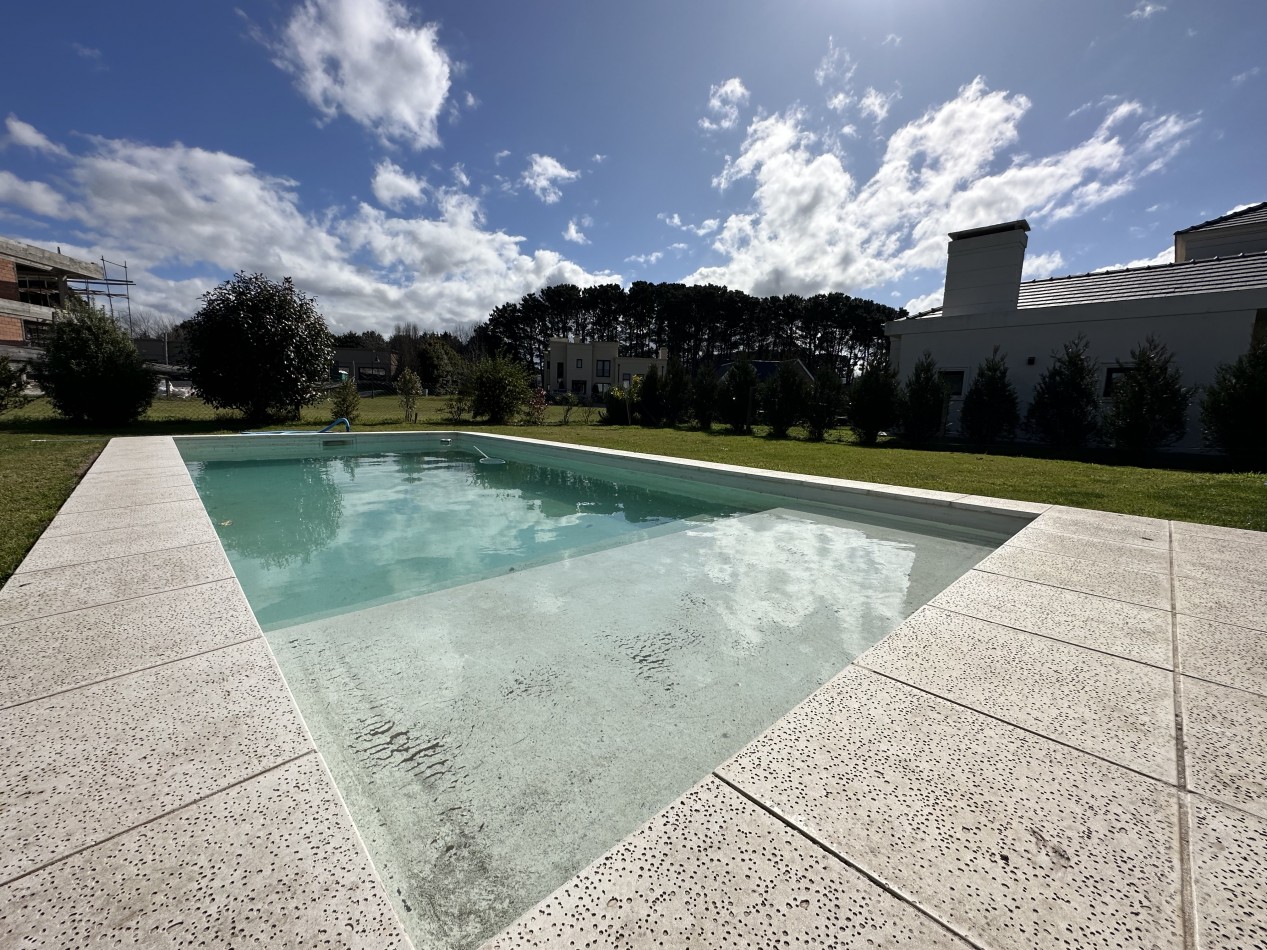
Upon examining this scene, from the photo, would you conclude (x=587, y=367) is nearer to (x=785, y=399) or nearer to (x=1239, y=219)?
(x=785, y=399)

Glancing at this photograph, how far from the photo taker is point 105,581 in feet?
8.79

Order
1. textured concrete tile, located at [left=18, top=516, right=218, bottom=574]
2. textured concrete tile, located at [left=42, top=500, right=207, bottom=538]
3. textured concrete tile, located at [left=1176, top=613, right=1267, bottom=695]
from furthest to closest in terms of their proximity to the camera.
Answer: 1. textured concrete tile, located at [left=42, top=500, right=207, bottom=538]
2. textured concrete tile, located at [left=18, top=516, right=218, bottom=574]
3. textured concrete tile, located at [left=1176, top=613, right=1267, bottom=695]

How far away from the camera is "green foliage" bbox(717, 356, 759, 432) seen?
16.7 m

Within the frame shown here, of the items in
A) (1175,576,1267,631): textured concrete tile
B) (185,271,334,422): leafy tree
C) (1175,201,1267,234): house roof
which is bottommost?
(1175,576,1267,631): textured concrete tile

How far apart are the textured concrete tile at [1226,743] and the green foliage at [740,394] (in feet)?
49.8

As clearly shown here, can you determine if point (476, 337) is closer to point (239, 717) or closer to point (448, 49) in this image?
point (448, 49)

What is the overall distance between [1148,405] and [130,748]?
15.8 metres

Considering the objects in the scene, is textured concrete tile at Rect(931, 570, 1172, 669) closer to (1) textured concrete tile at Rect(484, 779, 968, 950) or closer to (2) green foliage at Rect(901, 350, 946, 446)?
(1) textured concrete tile at Rect(484, 779, 968, 950)

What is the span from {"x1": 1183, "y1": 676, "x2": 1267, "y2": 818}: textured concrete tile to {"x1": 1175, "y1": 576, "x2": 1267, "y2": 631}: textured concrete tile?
3.19ft

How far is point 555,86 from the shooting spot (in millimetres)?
11016

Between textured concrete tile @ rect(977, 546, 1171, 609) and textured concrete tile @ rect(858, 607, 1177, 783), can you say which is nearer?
textured concrete tile @ rect(858, 607, 1177, 783)

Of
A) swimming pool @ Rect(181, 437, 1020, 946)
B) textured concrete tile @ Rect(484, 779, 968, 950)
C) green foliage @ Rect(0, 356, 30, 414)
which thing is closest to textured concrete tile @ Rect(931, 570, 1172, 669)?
swimming pool @ Rect(181, 437, 1020, 946)

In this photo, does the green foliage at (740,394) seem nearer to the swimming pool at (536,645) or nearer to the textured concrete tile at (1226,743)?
the swimming pool at (536,645)

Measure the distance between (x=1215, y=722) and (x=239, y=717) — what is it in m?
3.23
